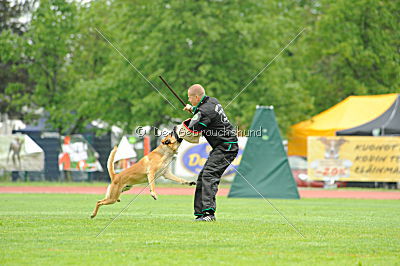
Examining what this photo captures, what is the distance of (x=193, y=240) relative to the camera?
862 cm

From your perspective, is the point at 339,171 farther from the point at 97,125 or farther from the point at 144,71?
the point at 97,125

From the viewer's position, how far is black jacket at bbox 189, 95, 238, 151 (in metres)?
10.8

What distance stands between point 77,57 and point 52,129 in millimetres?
4633

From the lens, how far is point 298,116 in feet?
117

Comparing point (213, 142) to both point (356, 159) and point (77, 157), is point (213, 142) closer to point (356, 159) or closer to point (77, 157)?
point (356, 159)

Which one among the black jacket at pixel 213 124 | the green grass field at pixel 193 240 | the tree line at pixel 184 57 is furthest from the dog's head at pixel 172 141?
the tree line at pixel 184 57

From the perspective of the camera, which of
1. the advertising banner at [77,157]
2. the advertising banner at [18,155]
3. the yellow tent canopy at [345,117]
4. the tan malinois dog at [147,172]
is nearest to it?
the tan malinois dog at [147,172]

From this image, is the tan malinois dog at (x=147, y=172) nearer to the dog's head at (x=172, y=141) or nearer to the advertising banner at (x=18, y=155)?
the dog's head at (x=172, y=141)

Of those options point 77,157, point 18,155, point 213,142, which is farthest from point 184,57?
point 213,142

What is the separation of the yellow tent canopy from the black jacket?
20.5 meters

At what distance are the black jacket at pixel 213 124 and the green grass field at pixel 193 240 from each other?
1.28 m

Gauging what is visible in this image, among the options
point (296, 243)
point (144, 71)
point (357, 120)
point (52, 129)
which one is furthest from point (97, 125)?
point (296, 243)

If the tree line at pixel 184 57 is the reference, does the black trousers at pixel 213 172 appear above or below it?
below

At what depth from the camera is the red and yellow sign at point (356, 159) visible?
26797mm
